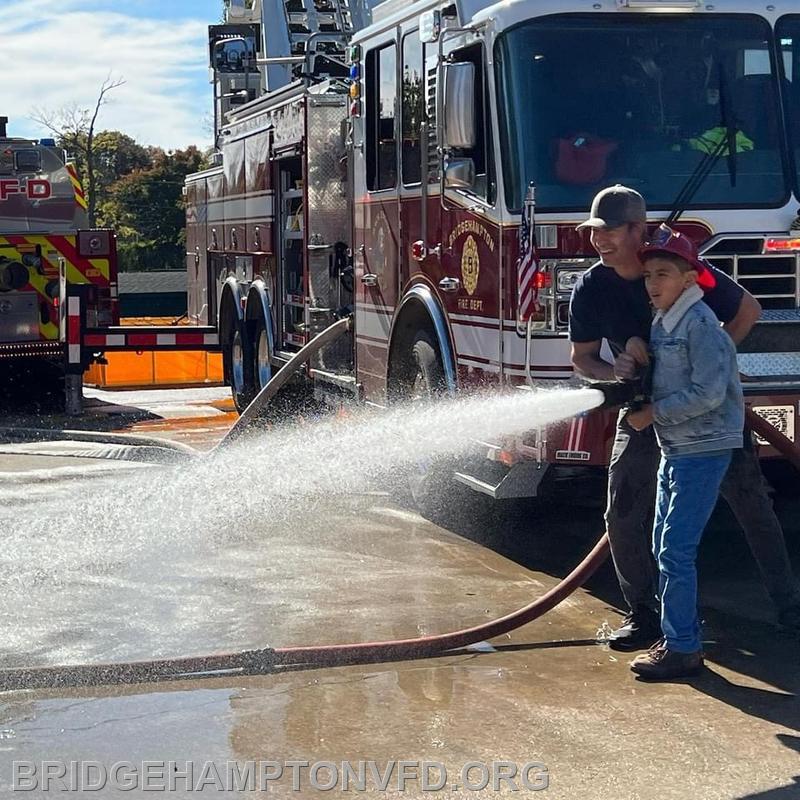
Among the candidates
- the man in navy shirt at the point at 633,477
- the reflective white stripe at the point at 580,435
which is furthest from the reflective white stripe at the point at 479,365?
the man in navy shirt at the point at 633,477

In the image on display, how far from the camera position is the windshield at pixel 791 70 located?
723cm

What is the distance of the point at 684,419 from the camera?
5324 mm

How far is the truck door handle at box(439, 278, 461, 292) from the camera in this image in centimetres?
782

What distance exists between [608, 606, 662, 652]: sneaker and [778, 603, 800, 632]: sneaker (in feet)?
1.67

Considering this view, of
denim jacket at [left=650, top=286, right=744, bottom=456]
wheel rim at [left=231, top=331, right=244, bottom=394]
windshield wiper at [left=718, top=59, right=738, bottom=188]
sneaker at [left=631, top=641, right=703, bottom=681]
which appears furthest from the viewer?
wheel rim at [left=231, top=331, right=244, bottom=394]

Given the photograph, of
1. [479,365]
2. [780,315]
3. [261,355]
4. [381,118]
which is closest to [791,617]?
[780,315]

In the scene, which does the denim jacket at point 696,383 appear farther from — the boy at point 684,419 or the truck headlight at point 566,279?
the truck headlight at point 566,279

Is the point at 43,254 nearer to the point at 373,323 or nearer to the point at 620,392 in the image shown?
the point at 373,323

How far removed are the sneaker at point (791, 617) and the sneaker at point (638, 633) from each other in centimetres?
51

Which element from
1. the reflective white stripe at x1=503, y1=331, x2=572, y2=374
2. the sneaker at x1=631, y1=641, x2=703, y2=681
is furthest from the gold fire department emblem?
the sneaker at x1=631, y1=641, x2=703, y2=681

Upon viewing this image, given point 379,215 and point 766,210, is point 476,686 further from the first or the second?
point 379,215

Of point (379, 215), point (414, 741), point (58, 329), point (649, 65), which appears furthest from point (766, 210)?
point (58, 329)

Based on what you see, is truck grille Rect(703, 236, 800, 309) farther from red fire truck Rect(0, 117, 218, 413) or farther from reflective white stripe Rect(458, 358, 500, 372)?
red fire truck Rect(0, 117, 218, 413)

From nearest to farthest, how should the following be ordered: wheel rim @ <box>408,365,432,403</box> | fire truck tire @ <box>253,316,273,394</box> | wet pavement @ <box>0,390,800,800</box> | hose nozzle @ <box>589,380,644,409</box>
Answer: wet pavement @ <box>0,390,800,800</box> → hose nozzle @ <box>589,380,644,409</box> → wheel rim @ <box>408,365,432,403</box> → fire truck tire @ <box>253,316,273,394</box>
